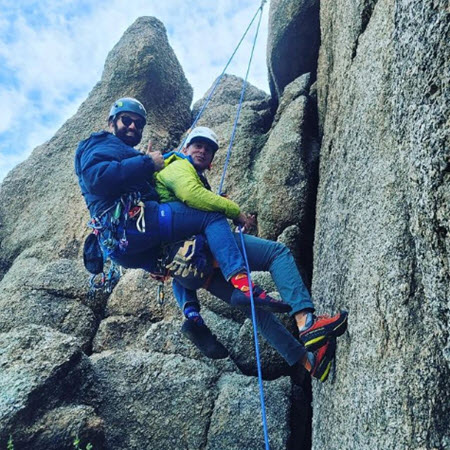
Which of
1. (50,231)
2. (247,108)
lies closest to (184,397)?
(50,231)

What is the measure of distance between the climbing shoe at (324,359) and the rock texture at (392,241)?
12cm

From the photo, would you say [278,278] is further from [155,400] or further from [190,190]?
[155,400]

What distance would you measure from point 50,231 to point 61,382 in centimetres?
487

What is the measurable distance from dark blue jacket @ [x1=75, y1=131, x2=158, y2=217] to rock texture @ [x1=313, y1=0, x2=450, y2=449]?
232 cm

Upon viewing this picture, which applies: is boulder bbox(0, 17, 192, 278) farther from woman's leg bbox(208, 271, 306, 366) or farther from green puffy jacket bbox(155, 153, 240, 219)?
woman's leg bbox(208, 271, 306, 366)

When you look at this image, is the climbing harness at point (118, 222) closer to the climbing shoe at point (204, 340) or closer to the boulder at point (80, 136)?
the climbing shoe at point (204, 340)

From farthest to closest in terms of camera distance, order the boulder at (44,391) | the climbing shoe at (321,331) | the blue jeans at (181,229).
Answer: the boulder at (44,391) < the blue jeans at (181,229) < the climbing shoe at (321,331)

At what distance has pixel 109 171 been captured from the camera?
4.65 m

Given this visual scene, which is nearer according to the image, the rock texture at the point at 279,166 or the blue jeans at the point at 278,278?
the blue jeans at the point at 278,278

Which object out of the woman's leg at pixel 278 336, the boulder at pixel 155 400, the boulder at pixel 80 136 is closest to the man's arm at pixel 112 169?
the woman's leg at pixel 278 336

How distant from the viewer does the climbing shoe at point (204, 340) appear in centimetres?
513

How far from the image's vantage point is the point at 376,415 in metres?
3.24

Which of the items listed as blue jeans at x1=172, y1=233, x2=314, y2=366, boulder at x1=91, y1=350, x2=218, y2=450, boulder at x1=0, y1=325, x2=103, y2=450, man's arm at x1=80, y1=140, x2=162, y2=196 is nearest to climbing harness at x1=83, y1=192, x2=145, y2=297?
man's arm at x1=80, y1=140, x2=162, y2=196

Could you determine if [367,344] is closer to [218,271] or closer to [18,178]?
[218,271]
